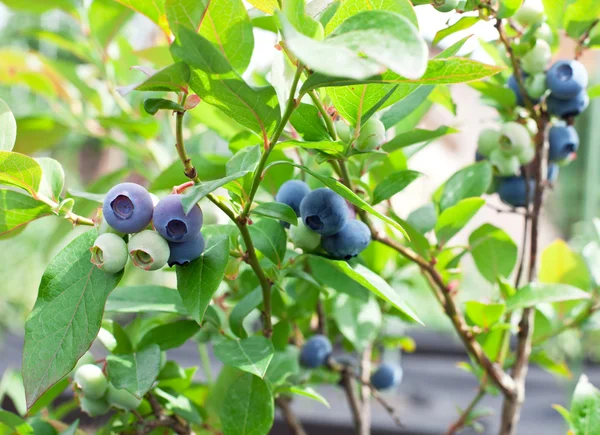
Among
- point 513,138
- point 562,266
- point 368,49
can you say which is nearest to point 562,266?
point 562,266

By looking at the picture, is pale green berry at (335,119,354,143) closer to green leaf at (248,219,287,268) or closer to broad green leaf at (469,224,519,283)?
green leaf at (248,219,287,268)

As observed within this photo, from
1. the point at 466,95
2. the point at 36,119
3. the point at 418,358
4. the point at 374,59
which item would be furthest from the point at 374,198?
the point at 466,95

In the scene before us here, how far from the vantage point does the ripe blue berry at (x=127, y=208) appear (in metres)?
0.41

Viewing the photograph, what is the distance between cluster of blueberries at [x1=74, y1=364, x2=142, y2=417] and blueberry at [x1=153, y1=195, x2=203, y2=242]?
209 millimetres

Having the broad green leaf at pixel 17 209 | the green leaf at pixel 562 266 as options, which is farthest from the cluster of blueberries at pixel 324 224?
the green leaf at pixel 562 266

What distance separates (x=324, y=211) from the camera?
0.48 metres

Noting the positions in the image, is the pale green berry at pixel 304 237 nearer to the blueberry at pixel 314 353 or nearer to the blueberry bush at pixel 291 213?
the blueberry bush at pixel 291 213

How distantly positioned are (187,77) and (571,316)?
2.42 feet

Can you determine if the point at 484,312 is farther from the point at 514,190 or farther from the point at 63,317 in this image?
the point at 63,317

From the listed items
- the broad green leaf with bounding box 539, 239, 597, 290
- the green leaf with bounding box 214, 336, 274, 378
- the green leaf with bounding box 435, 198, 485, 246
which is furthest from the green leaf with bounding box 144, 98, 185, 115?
the broad green leaf with bounding box 539, 239, 597, 290

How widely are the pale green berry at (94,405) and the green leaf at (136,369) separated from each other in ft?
0.17

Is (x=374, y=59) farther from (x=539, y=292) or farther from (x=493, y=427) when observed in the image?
(x=493, y=427)

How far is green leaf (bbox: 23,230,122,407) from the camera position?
421 mm

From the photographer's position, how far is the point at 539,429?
1.80 meters
